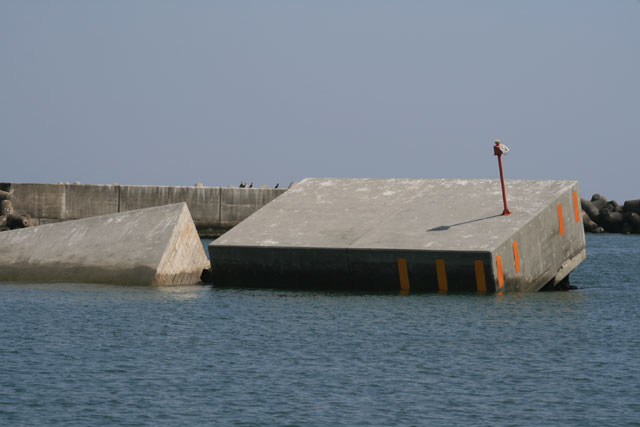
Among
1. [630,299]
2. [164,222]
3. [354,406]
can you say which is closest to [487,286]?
[630,299]

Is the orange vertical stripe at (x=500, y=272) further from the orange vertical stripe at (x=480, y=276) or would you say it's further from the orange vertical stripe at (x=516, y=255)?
the orange vertical stripe at (x=516, y=255)

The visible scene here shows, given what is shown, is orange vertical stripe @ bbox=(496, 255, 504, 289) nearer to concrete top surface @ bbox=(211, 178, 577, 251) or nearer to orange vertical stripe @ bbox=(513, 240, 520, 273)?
concrete top surface @ bbox=(211, 178, 577, 251)

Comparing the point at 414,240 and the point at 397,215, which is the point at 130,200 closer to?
the point at 397,215

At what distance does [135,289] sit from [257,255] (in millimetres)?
2348

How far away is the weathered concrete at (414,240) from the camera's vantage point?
1758cm

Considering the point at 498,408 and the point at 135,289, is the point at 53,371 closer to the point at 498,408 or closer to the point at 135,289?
the point at 498,408

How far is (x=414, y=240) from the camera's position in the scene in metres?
18.0

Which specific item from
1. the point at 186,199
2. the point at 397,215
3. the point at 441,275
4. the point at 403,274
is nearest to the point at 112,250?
the point at 397,215

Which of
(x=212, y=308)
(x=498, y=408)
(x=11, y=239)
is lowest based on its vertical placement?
(x=498, y=408)

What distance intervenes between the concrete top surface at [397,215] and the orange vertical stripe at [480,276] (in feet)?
0.82

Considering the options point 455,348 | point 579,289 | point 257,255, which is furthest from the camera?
point 579,289

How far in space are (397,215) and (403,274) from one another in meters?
2.01

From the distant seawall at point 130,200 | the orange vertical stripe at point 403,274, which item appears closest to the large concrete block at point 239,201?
the distant seawall at point 130,200

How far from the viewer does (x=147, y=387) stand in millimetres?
11062
